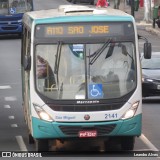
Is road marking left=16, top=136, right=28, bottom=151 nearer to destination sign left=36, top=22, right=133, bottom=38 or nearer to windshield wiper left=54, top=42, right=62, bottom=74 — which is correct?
windshield wiper left=54, top=42, right=62, bottom=74

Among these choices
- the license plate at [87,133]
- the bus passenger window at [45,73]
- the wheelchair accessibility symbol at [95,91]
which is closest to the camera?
the license plate at [87,133]

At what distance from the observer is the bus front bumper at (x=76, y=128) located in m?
15.6

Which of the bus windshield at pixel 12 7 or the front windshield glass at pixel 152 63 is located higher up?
the front windshield glass at pixel 152 63

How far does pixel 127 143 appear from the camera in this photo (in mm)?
16516

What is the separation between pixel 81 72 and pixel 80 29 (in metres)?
0.88

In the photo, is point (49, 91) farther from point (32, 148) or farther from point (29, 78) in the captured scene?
point (32, 148)

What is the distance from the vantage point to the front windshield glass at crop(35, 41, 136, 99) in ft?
51.8

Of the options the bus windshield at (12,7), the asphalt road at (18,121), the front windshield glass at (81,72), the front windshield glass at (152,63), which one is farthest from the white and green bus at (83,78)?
the bus windshield at (12,7)

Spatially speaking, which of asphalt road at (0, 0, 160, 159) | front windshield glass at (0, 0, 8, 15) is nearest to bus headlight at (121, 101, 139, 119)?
asphalt road at (0, 0, 160, 159)

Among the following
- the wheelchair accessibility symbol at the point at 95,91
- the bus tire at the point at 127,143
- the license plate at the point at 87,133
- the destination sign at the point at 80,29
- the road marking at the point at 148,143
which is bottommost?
the road marking at the point at 148,143

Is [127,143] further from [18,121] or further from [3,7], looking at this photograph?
[3,7]

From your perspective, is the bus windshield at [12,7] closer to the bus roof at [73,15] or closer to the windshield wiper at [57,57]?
the bus roof at [73,15]

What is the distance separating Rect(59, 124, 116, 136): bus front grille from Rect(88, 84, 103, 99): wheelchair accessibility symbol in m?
0.61

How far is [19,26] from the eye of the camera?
151 feet
